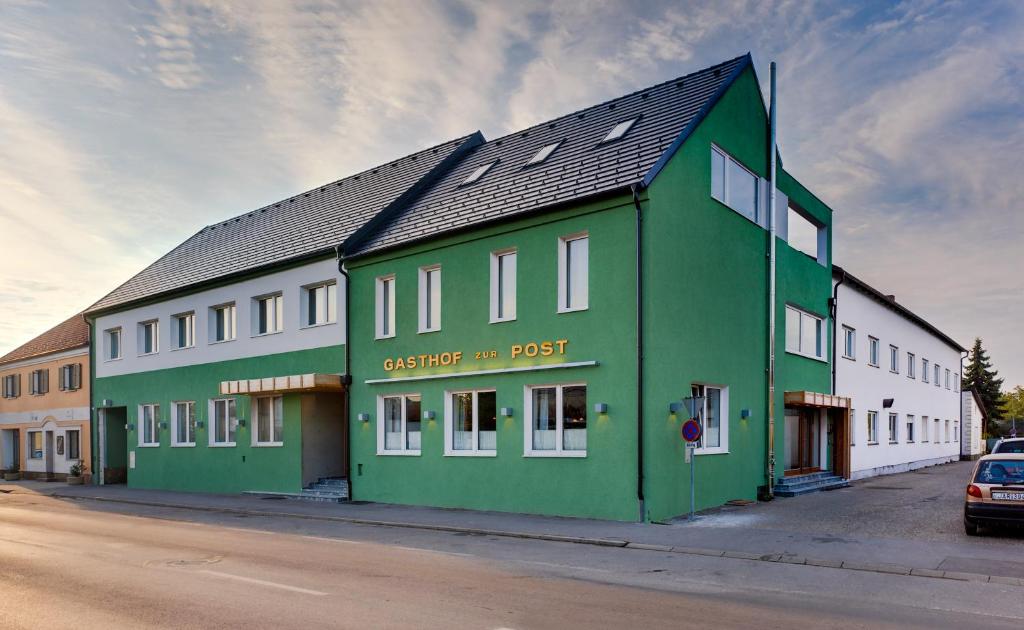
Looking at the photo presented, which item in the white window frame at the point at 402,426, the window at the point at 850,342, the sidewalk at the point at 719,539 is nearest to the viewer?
the sidewalk at the point at 719,539

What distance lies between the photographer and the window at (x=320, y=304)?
22.7m

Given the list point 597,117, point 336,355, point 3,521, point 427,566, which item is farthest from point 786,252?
point 3,521

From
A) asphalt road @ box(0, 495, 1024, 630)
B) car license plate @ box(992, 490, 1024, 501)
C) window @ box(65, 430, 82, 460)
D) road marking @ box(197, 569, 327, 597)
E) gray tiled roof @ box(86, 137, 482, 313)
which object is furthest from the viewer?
window @ box(65, 430, 82, 460)

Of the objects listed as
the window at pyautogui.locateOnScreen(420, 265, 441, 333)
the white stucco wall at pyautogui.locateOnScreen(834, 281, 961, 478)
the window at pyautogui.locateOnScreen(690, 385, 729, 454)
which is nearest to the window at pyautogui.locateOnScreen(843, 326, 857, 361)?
the white stucco wall at pyautogui.locateOnScreen(834, 281, 961, 478)

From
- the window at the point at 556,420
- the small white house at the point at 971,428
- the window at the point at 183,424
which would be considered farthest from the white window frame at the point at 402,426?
the small white house at the point at 971,428

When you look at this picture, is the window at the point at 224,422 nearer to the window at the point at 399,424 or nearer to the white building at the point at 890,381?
the window at the point at 399,424

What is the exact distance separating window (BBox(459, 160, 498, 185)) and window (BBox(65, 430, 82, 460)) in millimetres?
22800

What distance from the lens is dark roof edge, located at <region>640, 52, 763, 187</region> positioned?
51.9 ft

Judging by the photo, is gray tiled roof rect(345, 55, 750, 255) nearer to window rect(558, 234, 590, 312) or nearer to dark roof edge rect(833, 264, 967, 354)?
window rect(558, 234, 590, 312)

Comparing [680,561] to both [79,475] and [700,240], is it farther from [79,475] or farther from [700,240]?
[79,475]

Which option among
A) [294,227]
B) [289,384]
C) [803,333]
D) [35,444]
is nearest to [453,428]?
[289,384]

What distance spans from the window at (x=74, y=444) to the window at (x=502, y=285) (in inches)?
967

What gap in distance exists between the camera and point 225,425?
85.6 feet

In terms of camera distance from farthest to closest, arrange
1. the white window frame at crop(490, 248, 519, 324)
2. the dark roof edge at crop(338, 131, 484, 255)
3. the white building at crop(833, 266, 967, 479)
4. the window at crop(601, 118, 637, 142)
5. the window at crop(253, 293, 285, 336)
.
Result: the white building at crop(833, 266, 967, 479), the window at crop(253, 293, 285, 336), the dark roof edge at crop(338, 131, 484, 255), the window at crop(601, 118, 637, 142), the white window frame at crop(490, 248, 519, 324)
